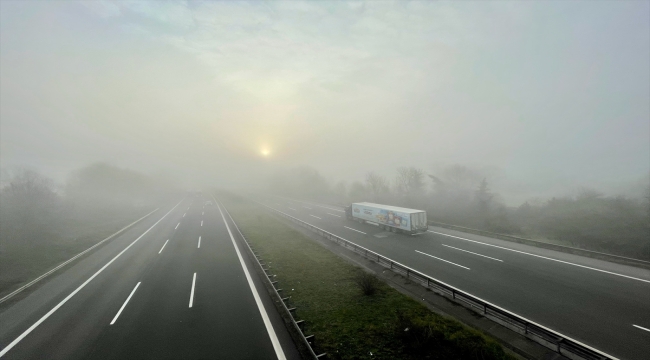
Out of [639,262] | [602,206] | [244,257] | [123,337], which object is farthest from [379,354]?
[602,206]

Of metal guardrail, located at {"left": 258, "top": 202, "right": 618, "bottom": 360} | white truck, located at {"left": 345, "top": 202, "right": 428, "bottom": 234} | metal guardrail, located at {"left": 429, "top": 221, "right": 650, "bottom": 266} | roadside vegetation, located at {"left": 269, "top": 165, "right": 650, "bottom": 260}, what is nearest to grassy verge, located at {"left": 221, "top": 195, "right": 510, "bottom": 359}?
metal guardrail, located at {"left": 258, "top": 202, "right": 618, "bottom": 360}

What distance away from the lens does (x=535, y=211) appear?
36219 millimetres

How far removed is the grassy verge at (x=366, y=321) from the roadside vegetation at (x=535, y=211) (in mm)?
22370

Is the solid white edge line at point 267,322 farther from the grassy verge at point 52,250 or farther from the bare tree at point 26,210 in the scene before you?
the bare tree at point 26,210

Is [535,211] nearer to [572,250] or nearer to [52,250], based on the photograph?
[572,250]

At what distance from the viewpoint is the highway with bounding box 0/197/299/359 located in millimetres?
9383

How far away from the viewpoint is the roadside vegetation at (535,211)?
74.7 ft

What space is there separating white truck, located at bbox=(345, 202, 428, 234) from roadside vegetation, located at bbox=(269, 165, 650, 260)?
1017 cm

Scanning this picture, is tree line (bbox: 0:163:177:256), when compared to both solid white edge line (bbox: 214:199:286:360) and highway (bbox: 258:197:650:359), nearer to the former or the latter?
solid white edge line (bbox: 214:199:286:360)

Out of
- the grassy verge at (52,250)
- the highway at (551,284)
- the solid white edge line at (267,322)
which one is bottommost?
the grassy verge at (52,250)

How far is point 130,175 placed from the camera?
8225 cm

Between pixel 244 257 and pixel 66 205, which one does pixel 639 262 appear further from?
pixel 66 205

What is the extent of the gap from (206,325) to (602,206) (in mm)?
46350

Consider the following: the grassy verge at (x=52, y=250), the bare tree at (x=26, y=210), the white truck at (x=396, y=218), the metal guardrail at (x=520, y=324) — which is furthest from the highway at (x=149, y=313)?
the white truck at (x=396, y=218)
